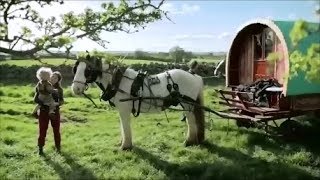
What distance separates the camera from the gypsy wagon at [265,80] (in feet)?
28.1

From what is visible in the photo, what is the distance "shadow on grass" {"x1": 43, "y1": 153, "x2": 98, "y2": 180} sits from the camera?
730 cm

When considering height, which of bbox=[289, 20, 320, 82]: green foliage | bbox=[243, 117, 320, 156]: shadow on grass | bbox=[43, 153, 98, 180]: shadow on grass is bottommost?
bbox=[43, 153, 98, 180]: shadow on grass

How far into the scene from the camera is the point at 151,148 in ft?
30.1

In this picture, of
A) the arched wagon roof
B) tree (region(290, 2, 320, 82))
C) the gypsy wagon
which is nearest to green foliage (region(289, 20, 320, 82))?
tree (region(290, 2, 320, 82))

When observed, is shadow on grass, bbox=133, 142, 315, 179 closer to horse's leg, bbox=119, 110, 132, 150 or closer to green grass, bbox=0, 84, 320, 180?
green grass, bbox=0, 84, 320, 180

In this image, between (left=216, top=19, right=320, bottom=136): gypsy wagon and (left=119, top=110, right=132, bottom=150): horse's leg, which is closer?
(left=216, top=19, right=320, bottom=136): gypsy wagon

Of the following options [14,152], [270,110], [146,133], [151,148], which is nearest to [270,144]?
[270,110]

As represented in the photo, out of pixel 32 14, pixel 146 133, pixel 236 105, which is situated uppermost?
pixel 32 14

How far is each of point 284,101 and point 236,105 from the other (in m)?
1.36

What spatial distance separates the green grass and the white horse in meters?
0.43

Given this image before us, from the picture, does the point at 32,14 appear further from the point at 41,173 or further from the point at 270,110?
the point at 270,110

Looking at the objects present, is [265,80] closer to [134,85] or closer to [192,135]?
Answer: [192,135]

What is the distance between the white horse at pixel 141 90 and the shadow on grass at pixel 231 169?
103 cm

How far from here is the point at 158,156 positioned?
8.52 meters
